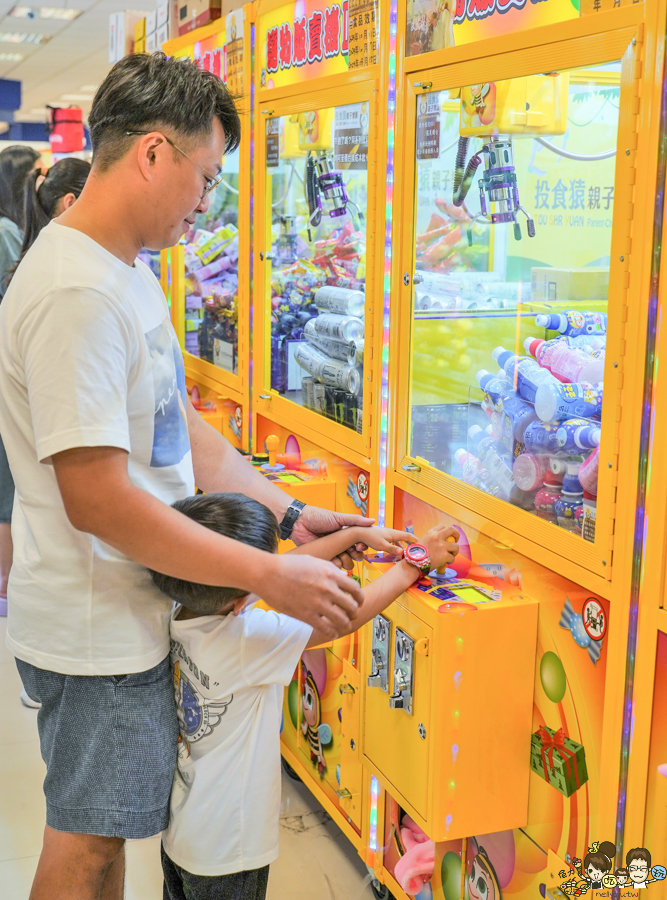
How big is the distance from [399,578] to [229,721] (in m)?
0.45

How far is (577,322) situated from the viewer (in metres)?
1.94

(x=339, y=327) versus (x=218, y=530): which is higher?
(x=339, y=327)

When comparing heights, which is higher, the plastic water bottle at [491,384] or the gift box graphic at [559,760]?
the plastic water bottle at [491,384]

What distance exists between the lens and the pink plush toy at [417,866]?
7.40 ft

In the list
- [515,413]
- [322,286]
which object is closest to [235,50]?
[322,286]

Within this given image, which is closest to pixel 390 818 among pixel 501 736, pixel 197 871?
pixel 501 736

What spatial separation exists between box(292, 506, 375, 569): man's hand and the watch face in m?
0.10

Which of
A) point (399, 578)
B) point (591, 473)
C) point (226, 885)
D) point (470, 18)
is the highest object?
point (470, 18)

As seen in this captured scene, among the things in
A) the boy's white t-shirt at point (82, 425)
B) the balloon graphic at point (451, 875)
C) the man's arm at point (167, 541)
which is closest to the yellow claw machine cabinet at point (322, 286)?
the balloon graphic at point (451, 875)

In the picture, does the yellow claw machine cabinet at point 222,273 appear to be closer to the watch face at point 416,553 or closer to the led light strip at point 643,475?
the watch face at point 416,553

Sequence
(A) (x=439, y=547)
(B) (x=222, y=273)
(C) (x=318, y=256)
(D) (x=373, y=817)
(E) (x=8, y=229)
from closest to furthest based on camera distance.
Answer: (A) (x=439, y=547) → (D) (x=373, y=817) → (C) (x=318, y=256) → (B) (x=222, y=273) → (E) (x=8, y=229)

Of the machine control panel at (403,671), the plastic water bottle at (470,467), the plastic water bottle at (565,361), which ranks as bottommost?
the machine control panel at (403,671)

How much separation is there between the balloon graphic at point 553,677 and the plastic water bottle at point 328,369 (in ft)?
3.16

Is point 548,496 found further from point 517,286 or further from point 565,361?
point 517,286
